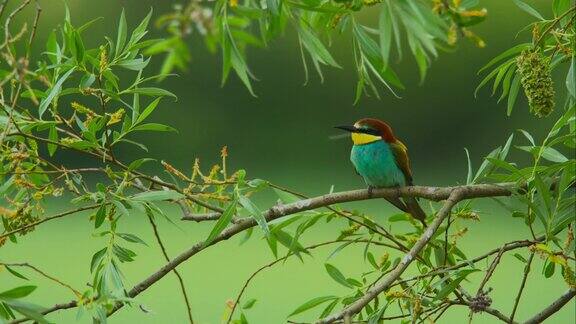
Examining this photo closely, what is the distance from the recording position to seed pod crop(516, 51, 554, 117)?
92cm

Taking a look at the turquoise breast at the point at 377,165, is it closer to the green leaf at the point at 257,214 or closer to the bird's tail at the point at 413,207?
the bird's tail at the point at 413,207

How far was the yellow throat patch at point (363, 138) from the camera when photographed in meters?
1.77

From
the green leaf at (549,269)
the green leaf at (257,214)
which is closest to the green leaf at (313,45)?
the green leaf at (257,214)

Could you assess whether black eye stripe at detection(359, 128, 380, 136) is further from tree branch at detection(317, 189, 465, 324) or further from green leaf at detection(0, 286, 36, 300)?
green leaf at detection(0, 286, 36, 300)

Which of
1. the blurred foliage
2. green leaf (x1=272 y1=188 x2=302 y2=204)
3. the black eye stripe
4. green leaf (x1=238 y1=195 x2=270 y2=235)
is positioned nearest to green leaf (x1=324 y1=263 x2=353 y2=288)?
green leaf (x1=272 y1=188 x2=302 y2=204)

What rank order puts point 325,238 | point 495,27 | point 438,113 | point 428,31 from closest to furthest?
point 428,31 → point 325,238 → point 495,27 → point 438,113

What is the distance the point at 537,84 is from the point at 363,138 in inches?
34.0

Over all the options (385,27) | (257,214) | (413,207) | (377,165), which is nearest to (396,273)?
(257,214)

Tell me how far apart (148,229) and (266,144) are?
2.09 m

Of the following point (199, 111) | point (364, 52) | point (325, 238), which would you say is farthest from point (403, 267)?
point (199, 111)

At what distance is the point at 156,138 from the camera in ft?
28.9

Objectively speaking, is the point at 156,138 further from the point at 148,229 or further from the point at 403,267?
the point at 403,267

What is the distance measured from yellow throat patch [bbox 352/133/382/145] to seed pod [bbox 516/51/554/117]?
0.82m

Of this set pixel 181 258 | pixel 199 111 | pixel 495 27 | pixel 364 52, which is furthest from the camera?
pixel 199 111
